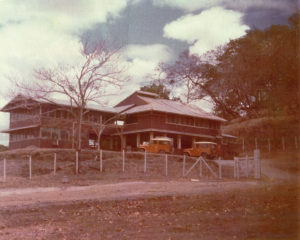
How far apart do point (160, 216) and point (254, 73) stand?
6231 mm

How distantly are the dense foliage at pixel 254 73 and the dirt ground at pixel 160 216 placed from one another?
2201 millimetres

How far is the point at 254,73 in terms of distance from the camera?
13961 millimetres

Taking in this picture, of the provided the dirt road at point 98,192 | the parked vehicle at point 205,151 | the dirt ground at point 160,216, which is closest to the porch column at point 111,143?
A: the parked vehicle at point 205,151

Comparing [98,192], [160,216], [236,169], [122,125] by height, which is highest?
[122,125]

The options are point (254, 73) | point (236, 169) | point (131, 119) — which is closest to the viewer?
point (254, 73)

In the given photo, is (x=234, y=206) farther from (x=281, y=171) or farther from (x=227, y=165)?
(x=227, y=165)

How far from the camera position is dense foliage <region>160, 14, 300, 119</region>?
12.4 meters

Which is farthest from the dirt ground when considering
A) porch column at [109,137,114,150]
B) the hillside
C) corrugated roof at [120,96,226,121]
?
porch column at [109,137,114,150]

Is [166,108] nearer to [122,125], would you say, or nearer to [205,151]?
[205,151]

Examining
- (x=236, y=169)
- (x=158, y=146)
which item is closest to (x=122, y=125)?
(x=158, y=146)

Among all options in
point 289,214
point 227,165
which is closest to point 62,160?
point 227,165

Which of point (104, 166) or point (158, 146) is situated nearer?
point (104, 166)

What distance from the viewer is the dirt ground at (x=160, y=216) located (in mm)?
8539

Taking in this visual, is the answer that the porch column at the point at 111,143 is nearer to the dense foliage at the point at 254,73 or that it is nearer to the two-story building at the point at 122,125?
the two-story building at the point at 122,125
